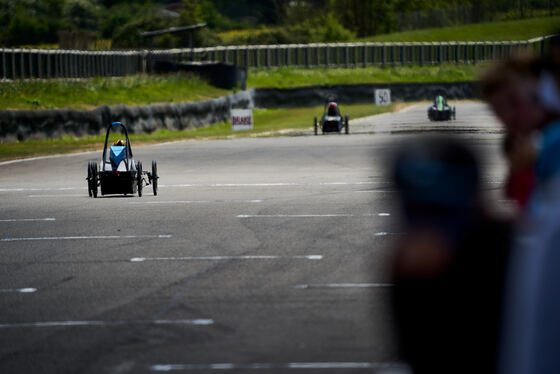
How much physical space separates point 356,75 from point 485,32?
3800 centimetres

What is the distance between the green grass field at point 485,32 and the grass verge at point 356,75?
720 inches

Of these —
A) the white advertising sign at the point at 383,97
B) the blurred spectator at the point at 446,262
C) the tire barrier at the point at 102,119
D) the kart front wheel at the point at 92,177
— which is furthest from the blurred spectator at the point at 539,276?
the white advertising sign at the point at 383,97

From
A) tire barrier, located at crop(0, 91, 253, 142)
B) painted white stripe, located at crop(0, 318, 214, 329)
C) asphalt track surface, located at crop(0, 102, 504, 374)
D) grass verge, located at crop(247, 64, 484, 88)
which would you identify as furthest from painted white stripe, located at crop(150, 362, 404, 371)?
grass verge, located at crop(247, 64, 484, 88)

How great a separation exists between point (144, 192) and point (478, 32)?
4430 inches

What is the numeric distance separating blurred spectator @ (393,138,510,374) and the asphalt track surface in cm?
33

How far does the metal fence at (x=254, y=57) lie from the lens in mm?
47625

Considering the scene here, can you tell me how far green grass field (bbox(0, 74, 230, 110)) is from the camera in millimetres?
A: 41812

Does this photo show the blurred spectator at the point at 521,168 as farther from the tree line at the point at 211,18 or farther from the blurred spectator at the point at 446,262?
the tree line at the point at 211,18

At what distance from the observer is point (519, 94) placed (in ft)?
9.37

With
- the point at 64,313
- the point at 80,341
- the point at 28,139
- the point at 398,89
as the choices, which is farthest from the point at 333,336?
the point at 398,89

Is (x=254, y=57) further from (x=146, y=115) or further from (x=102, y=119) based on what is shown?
(x=102, y=119)

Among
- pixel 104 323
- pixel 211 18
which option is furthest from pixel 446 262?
pixel 211 18

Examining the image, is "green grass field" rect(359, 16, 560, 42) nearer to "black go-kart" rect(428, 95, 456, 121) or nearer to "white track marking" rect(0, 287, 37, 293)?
"black go-kart" rect(428, 95, 456, 121)

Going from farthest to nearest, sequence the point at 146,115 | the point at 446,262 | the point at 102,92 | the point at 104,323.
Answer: the point at 102,92
the point at 146,115
the point at 104,323
the point at 446,262
